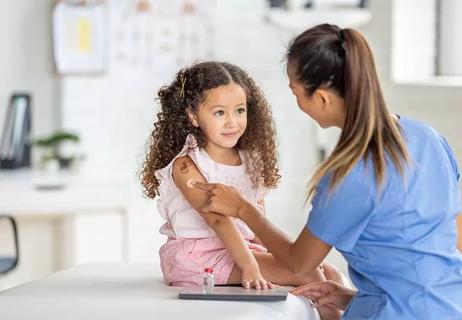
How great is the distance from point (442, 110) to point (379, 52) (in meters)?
0.55

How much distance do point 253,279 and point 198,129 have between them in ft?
1.34

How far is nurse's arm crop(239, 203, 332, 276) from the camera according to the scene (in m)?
2.31

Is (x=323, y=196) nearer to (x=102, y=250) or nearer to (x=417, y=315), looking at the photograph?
(x=417, y=315)

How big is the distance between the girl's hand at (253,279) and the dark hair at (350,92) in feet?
1.23

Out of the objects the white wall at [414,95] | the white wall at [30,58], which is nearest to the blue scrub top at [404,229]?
the white wall at [414,95]

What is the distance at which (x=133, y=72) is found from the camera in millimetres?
5234

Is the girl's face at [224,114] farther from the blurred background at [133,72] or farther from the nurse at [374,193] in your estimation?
the blurred background at [133,72]

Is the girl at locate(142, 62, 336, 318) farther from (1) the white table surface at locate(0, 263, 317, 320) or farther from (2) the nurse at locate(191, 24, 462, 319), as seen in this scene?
(2) the nurse at locate(191, 24, 462, 319)

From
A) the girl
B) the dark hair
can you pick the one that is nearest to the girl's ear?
the girl

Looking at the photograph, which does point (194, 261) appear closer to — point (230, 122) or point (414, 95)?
point (230, 122)

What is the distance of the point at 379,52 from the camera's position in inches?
201

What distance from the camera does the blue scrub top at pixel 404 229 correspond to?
2.22m

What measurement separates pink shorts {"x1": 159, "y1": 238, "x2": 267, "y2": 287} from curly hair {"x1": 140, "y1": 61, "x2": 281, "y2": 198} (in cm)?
18

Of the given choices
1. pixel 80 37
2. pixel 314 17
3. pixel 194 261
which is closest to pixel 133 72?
pixel 80 37
